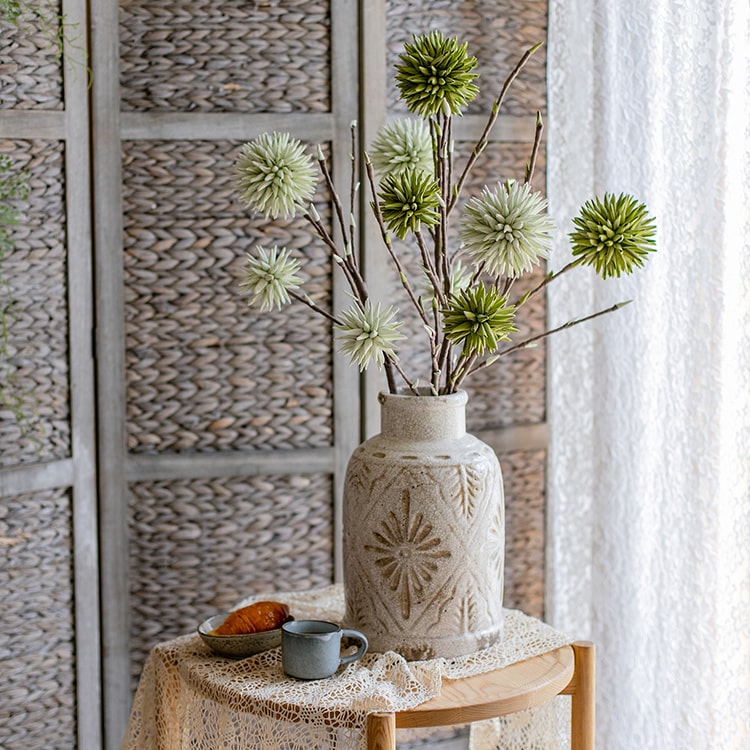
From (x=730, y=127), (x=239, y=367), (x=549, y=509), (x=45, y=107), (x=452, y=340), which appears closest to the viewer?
(x=452, y=340)

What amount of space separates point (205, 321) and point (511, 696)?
885mm

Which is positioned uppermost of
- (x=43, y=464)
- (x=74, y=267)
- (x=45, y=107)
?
(x=45, y=107)

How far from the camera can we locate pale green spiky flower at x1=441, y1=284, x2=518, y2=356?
131cm

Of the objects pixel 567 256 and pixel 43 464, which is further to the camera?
pixel 567 256

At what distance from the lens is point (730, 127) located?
1588mm

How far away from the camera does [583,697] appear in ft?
4.75

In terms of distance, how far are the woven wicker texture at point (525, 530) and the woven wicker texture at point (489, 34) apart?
2.19 ft

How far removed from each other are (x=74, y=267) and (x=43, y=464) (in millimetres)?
334

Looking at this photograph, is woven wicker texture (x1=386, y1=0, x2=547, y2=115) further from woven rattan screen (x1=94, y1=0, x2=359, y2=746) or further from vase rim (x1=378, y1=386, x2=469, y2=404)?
vase rim (x1=378, y1=386, x2=469, y2=404)

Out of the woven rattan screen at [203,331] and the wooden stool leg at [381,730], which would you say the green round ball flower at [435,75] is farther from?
the wooden stool leg at [381,730]

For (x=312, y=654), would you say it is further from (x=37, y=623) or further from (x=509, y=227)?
(x=37, y=623)

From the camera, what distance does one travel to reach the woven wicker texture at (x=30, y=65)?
172cm

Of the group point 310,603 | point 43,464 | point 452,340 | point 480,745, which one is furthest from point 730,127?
point 43,464

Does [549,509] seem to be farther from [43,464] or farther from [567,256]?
[43,464]
